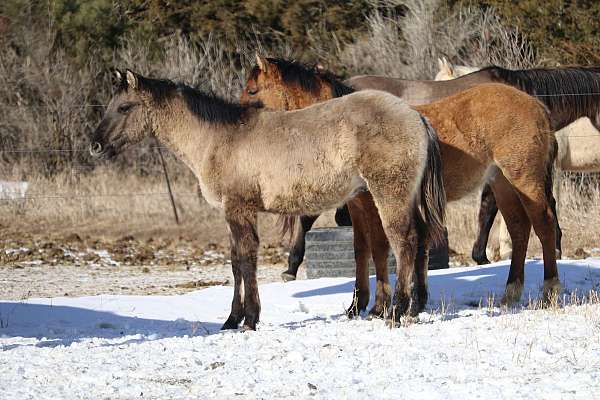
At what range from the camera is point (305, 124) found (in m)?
7.64

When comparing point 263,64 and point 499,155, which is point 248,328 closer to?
point 499,155

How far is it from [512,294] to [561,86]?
420 cm

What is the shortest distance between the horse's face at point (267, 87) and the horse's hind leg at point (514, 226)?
2.56m

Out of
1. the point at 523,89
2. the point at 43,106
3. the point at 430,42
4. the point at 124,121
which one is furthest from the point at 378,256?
the point at 43,106

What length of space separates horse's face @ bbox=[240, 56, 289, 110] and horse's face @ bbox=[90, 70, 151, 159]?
7.08 ft

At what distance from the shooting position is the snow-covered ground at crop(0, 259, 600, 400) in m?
5.35

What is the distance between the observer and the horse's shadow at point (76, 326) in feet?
24.4

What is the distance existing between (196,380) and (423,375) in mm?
1282

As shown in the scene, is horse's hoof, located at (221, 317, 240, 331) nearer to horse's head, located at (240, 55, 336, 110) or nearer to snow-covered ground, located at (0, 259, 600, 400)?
snow-covered ground, located at (0, 259, 600, 400)

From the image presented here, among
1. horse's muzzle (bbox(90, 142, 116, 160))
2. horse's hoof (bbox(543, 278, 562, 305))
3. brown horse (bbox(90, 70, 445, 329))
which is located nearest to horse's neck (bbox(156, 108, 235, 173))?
brown horse (bbox(90, 70, 445, 329))

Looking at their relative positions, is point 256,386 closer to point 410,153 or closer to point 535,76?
point 410,153

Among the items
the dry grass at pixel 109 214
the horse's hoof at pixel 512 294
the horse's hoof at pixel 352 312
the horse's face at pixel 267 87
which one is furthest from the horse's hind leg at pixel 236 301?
the dry grass at pixel 109 214

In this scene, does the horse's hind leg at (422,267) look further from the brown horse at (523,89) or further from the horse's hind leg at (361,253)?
the brown horse at (523,89)

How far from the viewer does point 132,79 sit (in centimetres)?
805
